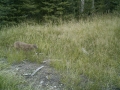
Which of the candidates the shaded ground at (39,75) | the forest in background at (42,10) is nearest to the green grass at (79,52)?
the shaded ground at (39,75)

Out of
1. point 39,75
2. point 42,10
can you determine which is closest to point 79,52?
point 39,75

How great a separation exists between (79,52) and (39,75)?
1.67 metres

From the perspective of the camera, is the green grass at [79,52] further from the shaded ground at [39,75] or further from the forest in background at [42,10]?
the forest in background at [42,10]

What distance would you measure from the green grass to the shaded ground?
17 centimetres

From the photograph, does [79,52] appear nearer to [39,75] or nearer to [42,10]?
[39,75]

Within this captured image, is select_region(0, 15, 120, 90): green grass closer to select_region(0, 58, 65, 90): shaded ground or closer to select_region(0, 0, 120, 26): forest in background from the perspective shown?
select_region(0, 58, 65, 90): shaded ground

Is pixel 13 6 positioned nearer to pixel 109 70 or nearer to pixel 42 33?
pixel 42 33

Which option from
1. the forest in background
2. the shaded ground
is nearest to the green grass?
the shaded ground

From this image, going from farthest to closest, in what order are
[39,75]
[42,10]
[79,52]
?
[42,10] → [79,52] → [39,75]

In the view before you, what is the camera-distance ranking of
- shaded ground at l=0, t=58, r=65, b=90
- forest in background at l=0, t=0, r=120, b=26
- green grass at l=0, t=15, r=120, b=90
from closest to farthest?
1. shaded ground at l=0, t=58, r=65, b=90
2. green grass at l=0, t=15, r=120, b=90
3. forest in background at l=0, t=0, r=120, b=26

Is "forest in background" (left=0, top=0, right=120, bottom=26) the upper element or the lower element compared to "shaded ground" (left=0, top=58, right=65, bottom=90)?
upper

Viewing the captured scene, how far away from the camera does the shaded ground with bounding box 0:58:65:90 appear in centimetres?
337

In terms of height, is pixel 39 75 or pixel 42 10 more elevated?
pixel 42 10

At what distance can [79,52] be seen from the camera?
5023 mm
